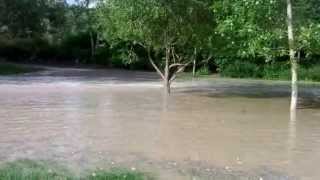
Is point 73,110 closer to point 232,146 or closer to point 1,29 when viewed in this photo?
point 232,146

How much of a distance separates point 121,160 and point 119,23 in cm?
1263

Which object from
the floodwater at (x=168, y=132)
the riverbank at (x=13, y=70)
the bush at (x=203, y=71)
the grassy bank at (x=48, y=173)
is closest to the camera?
the grassy bank at (x=48, y=173)

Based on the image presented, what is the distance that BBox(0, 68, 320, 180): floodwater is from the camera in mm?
11538

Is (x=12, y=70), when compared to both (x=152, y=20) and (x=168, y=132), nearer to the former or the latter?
(x=152, y=20)

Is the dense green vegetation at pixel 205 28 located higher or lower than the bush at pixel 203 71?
higher

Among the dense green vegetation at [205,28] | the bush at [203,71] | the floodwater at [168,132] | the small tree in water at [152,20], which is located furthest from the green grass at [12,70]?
the small tree in water at [152,20]

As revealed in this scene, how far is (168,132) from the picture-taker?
16.0 m

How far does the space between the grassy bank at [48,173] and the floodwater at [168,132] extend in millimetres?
569

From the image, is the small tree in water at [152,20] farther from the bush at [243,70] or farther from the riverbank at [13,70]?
the bush at [243,70]

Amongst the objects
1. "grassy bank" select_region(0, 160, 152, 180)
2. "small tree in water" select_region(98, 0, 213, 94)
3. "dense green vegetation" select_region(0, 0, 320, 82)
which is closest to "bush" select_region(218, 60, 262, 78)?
"dense green vegetation" select_region(0, 0, 320, 82)

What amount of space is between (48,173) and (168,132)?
21.8ft

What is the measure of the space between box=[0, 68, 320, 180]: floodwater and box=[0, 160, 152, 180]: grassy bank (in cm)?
57

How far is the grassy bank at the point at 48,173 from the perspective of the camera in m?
8.79

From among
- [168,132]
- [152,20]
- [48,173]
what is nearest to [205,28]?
[152,20]
